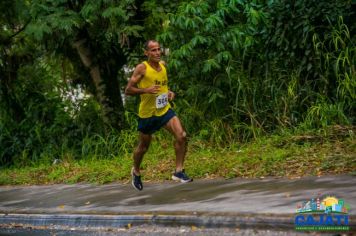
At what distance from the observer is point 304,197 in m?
6.46

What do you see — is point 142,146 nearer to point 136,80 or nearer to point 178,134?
point 178,134

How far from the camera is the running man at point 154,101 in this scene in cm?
796

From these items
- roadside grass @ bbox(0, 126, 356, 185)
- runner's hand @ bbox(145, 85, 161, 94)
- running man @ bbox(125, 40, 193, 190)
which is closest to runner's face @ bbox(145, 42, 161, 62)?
running man @ bbox(125, 40, 193, 190)

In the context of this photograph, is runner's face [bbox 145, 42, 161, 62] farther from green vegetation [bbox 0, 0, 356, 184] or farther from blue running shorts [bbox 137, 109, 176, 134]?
green vegetation [bbox 0, 0, 356, 184]

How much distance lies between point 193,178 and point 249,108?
9.22 feet

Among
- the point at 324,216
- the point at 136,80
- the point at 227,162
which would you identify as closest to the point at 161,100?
the point at 136,80

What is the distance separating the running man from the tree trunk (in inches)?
225

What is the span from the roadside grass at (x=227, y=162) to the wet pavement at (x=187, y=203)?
48 cm

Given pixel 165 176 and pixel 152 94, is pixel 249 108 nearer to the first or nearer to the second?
pixel 165 176

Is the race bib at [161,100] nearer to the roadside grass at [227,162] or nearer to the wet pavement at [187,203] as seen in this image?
the wet pavement at [187,203]

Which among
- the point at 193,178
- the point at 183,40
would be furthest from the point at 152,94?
the point at 183,40

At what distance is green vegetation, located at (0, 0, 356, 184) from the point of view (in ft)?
32.8

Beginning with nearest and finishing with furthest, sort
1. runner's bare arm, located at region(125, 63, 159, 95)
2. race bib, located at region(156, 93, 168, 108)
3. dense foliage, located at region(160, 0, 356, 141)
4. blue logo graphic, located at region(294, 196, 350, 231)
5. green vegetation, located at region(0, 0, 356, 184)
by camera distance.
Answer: blue logo graphic, located at region(294, 196, 350, 231)
runner's bare arm, located at region(125, 63, 159, 95)
race bib, located at region(156, 93, 168, 108)
green vegetation, located at region(0, 0, 356, 184)
dense foliage, located at region(160, 0, 356, 141)

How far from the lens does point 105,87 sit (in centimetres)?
1441
